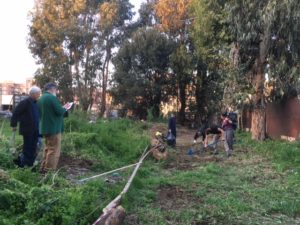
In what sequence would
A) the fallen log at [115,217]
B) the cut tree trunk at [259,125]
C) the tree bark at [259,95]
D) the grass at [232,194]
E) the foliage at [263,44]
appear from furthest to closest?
the cut tree trunk at [259,125] → the tree bark at [259,95] → the foliage at [263,44] → the grass at [232,194] → the fallen log at [115,217]

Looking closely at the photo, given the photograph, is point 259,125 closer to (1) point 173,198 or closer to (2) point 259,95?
(2) point 259,95

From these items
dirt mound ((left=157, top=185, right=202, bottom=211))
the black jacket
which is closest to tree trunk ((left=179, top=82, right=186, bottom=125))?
dirt mound ((left=157, top=185, right=202, bottom=211))

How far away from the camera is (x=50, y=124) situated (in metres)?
8.81

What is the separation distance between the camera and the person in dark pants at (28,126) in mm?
9109

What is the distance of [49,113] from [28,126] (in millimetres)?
611

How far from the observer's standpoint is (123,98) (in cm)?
3678

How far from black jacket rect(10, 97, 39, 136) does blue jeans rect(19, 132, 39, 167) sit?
117 millimetres

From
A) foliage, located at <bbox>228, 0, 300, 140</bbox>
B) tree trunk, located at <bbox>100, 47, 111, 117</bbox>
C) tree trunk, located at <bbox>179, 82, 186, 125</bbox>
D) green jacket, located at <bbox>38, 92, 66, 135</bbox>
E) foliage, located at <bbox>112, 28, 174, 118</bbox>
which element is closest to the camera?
green jacket, located at <bbox>38, 92, 66, 135</bbox>

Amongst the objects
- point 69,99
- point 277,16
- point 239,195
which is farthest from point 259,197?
point 69,99

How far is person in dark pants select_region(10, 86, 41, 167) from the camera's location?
9.11m

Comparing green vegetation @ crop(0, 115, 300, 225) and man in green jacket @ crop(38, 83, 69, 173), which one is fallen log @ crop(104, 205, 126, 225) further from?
man in green jacket @ crop(38, 83, 69, 173)

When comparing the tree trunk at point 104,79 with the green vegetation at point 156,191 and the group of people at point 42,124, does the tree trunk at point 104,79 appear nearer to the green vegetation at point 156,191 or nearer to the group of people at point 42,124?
the green vegetation at point 156,191

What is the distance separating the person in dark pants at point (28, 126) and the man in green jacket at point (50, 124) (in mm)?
352

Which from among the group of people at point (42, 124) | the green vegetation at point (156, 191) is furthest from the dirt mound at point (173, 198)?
the group of people at point (42, 124)
